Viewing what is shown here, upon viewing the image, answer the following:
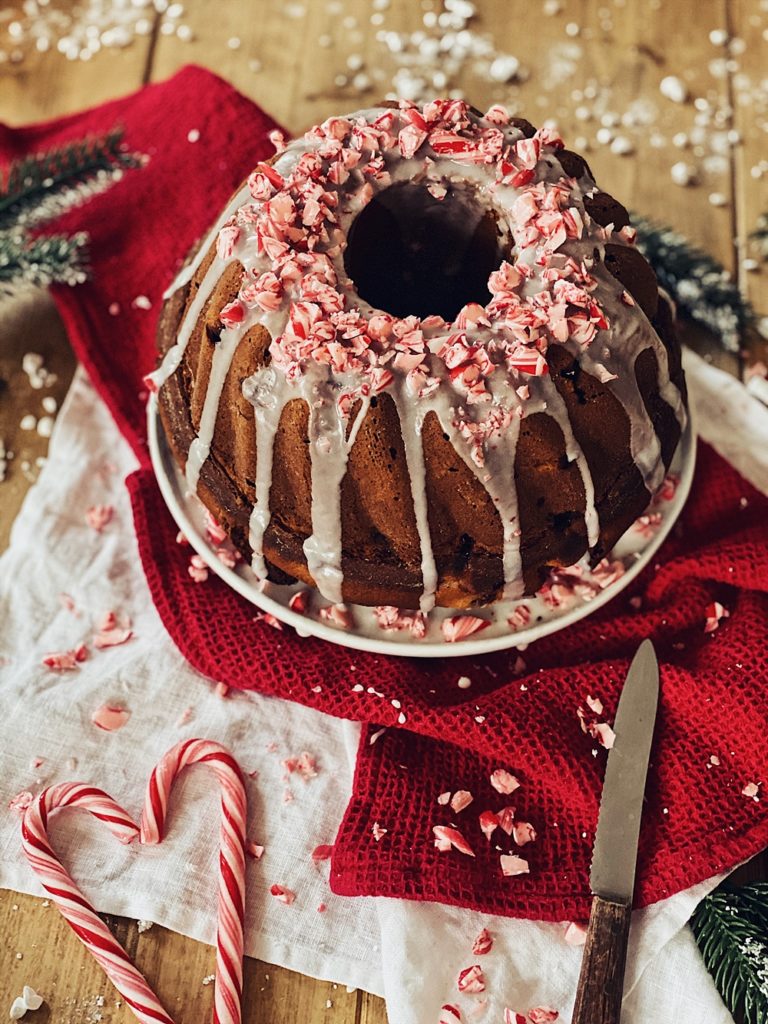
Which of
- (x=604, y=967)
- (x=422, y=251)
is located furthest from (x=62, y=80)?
(x=604, y=967)

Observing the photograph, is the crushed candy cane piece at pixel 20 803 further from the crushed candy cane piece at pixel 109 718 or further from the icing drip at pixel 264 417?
the icing drip at pixel 264 417

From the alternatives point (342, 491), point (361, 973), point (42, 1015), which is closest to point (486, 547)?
point (342, 491)

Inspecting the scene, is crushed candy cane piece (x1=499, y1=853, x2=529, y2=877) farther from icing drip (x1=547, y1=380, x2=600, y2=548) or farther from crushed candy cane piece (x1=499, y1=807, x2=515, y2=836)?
icing drip (x1=547, y1=380, x2=600, y2=548)

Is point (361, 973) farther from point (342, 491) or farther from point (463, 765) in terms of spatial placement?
point (342, 491)

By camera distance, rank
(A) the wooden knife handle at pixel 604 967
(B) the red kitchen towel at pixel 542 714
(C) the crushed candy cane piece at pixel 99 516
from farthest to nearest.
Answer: (C) the crushed candy cane piece at pixel 99 516 < (B) the red kitchen towel at pixel 542 714 < (A) the wooden knife handle at pixel 604 967

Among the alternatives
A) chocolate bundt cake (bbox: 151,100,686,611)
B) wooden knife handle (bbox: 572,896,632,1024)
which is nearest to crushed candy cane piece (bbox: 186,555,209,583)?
chocolate bundt cake (bbox: 151,100,686,611)

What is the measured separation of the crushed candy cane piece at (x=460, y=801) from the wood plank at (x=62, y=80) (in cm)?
153

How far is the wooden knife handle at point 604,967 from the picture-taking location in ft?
4.38

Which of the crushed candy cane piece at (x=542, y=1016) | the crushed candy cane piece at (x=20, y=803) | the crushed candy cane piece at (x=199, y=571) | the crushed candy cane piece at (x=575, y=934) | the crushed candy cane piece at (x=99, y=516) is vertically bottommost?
the crushed candy cane piece at (x=20, y=803)

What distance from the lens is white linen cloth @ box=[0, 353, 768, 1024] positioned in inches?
55.4

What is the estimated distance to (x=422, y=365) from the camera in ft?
4.39

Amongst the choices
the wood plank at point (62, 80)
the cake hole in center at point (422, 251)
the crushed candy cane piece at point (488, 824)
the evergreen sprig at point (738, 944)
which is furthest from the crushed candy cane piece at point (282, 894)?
the wood plank at point (62, 80)

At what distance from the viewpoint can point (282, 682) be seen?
1.56 m

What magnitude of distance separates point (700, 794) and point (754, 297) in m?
0.94
